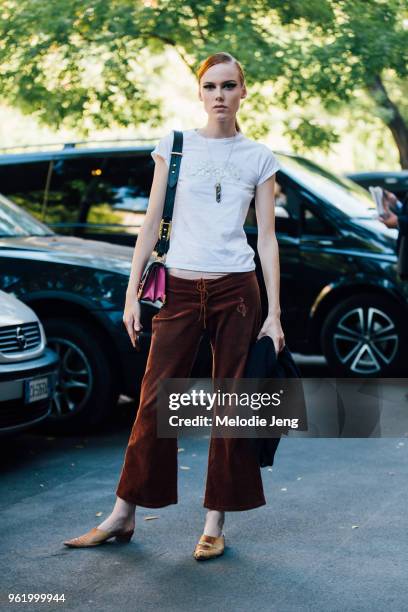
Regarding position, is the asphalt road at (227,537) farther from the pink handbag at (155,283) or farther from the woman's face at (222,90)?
the woman's face at (222,90)

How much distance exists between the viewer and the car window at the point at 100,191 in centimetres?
905

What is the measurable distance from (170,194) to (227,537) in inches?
58.3

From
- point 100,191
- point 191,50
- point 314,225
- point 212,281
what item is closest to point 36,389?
point 212,281

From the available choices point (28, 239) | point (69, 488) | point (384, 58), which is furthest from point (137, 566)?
point (384, 58)

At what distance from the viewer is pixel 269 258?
4.52 m

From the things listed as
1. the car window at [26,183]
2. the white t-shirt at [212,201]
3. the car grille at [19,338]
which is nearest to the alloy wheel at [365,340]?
the car window at [26,183]

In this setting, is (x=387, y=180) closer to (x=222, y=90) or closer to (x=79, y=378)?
(x=79, y=378)

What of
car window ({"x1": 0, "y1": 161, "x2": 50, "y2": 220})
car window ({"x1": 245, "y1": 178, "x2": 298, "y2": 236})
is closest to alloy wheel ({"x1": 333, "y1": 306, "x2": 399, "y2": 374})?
car window ({"x1": 245, "y1": 178, "x2": 298, "y2": 236})

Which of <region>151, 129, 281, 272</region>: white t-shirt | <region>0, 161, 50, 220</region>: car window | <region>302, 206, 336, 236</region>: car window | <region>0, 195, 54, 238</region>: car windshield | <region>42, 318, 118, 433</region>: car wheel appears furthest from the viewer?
<region>0, 161, 50, 220</region>: car window

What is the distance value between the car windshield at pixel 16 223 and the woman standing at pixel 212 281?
11.2ft

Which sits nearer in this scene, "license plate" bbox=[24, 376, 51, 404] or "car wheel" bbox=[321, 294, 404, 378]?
"license plate" bbox=[24, 376, 51, 404]

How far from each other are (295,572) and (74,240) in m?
4.12

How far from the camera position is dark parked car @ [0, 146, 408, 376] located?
28.3ft

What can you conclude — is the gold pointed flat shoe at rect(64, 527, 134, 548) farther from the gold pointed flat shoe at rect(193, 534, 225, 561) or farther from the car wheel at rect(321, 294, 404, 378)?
the car wheel at rect(321, 294, 404, 378)
